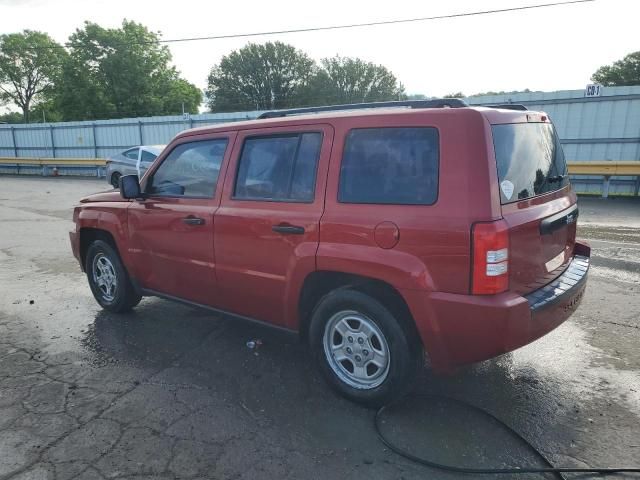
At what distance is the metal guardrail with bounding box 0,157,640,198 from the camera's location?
1367 centimetres

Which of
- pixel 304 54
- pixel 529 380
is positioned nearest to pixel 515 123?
pixel 529 380

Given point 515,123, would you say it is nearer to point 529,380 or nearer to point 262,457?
point 529,380

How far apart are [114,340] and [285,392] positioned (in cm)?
191

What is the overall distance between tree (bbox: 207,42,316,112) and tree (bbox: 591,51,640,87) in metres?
33.7

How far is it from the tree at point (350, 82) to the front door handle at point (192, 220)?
59.0 meters

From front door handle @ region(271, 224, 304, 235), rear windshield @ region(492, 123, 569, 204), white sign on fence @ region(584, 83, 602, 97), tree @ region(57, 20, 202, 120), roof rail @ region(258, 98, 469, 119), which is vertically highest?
tree @ region(57, 20, 202, 120)

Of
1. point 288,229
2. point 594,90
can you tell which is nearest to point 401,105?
point 288,229

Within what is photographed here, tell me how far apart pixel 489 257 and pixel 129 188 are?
318 centimetres

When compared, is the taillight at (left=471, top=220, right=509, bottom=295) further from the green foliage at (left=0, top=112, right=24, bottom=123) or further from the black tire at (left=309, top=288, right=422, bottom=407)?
the green foliage at (left=0, top=112, right=24, bottom=123)

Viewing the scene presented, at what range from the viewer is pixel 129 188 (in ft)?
14.2

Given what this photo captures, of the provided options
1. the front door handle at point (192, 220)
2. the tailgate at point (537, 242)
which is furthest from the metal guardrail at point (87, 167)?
the front door handle at point (192, 220)

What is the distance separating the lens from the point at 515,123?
9.99ft

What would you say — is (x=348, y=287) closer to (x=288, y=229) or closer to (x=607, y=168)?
(x=288, y=229)

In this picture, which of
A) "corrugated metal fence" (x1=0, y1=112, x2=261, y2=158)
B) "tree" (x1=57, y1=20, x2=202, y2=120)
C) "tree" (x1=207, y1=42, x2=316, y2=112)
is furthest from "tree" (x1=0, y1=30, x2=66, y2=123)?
"corrugated metal fence" (x1=0, y1=112, x2=261, y2=158)
